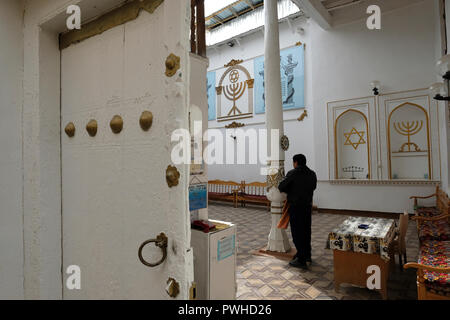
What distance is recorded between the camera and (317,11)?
714cm

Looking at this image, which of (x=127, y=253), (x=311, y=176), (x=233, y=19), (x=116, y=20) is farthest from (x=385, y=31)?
(x=127, y=253)

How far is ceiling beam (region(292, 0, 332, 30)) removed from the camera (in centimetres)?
695

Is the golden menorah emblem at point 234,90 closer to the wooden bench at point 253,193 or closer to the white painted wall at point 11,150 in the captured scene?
the wooden bench at point 253,193

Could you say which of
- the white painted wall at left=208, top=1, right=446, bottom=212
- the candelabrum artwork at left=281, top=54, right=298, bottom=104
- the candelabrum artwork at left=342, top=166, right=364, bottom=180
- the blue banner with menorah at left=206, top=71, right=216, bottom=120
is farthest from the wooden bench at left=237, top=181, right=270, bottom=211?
the blue banner with menorah at left=206, top=71, right=216, bottom=120

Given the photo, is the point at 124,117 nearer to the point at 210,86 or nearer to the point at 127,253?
the point at 127,253

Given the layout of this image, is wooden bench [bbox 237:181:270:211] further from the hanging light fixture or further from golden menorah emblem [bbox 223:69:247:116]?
the hanging light fixture

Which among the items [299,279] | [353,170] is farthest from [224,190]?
[299,279]

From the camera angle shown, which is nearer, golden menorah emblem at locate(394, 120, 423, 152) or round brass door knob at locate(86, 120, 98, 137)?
round brass door knob at locate(86, 120, 98, 137)

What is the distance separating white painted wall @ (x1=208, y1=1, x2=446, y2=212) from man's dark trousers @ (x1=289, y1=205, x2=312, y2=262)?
4453 mm

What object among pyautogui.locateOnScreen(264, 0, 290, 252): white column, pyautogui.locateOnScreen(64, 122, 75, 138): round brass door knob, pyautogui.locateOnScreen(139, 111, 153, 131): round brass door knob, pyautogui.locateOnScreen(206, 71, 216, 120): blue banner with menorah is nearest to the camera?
pyautogui.locateOnScreen(139, 111, 153, 131): round brass door knob

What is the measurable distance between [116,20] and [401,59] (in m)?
8.03

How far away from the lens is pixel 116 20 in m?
1.28

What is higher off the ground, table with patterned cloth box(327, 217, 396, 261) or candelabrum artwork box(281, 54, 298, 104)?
candelabrum artwork box(281, 54, 298, 104)

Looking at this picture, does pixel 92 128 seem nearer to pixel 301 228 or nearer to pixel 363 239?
pixel 363 239
